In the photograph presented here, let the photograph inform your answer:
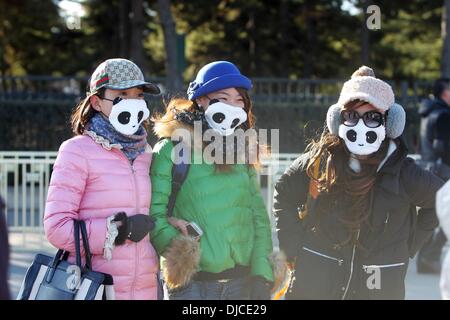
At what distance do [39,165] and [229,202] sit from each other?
5979 mm

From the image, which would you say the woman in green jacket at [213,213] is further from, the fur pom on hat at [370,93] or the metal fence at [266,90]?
the metal fence at [266,90]

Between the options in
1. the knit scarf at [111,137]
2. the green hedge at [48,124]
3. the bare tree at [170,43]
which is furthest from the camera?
the green hedge at [48,124]

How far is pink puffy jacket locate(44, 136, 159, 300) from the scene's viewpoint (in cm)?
379

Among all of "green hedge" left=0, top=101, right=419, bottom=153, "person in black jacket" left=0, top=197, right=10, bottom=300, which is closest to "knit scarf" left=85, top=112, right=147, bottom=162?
"person in black jacket" left=0, top=197, right=10, bottom=300

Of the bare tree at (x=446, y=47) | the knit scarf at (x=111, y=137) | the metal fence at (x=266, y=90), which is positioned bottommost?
the knit scarf at (x=111, y=137)

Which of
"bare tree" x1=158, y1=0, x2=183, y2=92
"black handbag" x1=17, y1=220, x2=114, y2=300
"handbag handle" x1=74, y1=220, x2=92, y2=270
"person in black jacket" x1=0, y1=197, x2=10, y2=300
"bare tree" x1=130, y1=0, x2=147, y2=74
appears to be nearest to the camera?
"person in black jacket" x1=0, y1=197, x2=10, y2=300

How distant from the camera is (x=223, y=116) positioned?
4.17 m

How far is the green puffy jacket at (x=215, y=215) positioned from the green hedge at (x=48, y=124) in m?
12.6

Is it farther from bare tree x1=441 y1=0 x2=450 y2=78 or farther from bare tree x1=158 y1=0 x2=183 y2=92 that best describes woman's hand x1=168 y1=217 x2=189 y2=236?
bare tree x1=441 y1=0 x2=450 y2=78

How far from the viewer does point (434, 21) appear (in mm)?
23750

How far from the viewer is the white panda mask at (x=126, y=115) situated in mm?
4004

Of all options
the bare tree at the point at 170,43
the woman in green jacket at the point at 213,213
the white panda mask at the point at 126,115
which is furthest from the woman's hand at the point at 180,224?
the bare tree at the point at 170,43

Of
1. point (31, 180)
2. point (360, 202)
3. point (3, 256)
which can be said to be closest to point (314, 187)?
point (360, 202)
